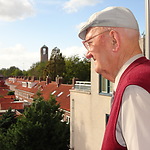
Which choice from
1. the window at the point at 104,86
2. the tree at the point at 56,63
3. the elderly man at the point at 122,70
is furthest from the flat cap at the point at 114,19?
the tree at the point at 56,63

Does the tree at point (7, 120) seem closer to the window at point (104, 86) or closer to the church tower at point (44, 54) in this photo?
the window at point (104, 86)

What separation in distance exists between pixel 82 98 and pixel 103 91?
1475 millimetres

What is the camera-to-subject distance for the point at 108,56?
0.95 meters

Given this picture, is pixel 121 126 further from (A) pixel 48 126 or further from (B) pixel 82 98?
(A) pixel 48 126

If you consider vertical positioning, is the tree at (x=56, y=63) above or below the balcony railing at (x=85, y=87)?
above

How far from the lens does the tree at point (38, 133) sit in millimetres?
11820

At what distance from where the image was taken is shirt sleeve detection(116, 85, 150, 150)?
669mm

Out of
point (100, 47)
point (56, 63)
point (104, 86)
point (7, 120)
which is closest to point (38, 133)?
point (104, 86)

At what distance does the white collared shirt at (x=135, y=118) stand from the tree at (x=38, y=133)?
1170 centimetres

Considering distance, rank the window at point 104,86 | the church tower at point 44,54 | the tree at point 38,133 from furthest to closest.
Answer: the church tower at point 44,54, the tree at point 38,133, the window at point 104,86

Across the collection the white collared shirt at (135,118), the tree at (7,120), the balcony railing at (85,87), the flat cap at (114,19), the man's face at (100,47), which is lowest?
the tree at (7,120)

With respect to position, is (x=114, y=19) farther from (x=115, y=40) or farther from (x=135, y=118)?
(x=135, y=118)

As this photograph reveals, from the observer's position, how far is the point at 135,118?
680 millimetres

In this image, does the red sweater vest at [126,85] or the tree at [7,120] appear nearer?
the red sweater vest at [126,85]
